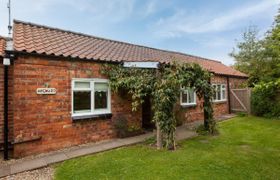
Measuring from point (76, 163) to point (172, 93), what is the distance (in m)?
3.75

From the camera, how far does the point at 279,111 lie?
14.3m

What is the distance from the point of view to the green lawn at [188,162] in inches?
199

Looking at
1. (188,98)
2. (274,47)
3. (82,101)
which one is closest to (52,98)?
(82,101)

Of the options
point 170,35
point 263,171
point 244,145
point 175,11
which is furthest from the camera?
point 170,35

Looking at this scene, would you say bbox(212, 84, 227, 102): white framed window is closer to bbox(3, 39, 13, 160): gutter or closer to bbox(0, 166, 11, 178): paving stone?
bbox(3, 39, 13, 160): gutter

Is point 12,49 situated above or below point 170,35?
below

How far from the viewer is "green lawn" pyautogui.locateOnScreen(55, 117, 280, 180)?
5047mm

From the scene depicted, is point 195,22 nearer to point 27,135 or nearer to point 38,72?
point 38,72

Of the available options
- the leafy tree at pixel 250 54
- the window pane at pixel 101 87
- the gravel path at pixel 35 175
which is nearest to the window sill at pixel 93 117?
the window pane at pixel 101 87

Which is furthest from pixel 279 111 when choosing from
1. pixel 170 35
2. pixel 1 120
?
pixel 1 120

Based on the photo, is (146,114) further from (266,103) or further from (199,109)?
(266,103)

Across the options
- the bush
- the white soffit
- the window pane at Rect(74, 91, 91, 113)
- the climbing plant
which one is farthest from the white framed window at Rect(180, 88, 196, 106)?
the window pane at Rect(74, 91, 91, 113)

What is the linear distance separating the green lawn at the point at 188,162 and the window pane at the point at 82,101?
7.03ft

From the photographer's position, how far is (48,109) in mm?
7051
